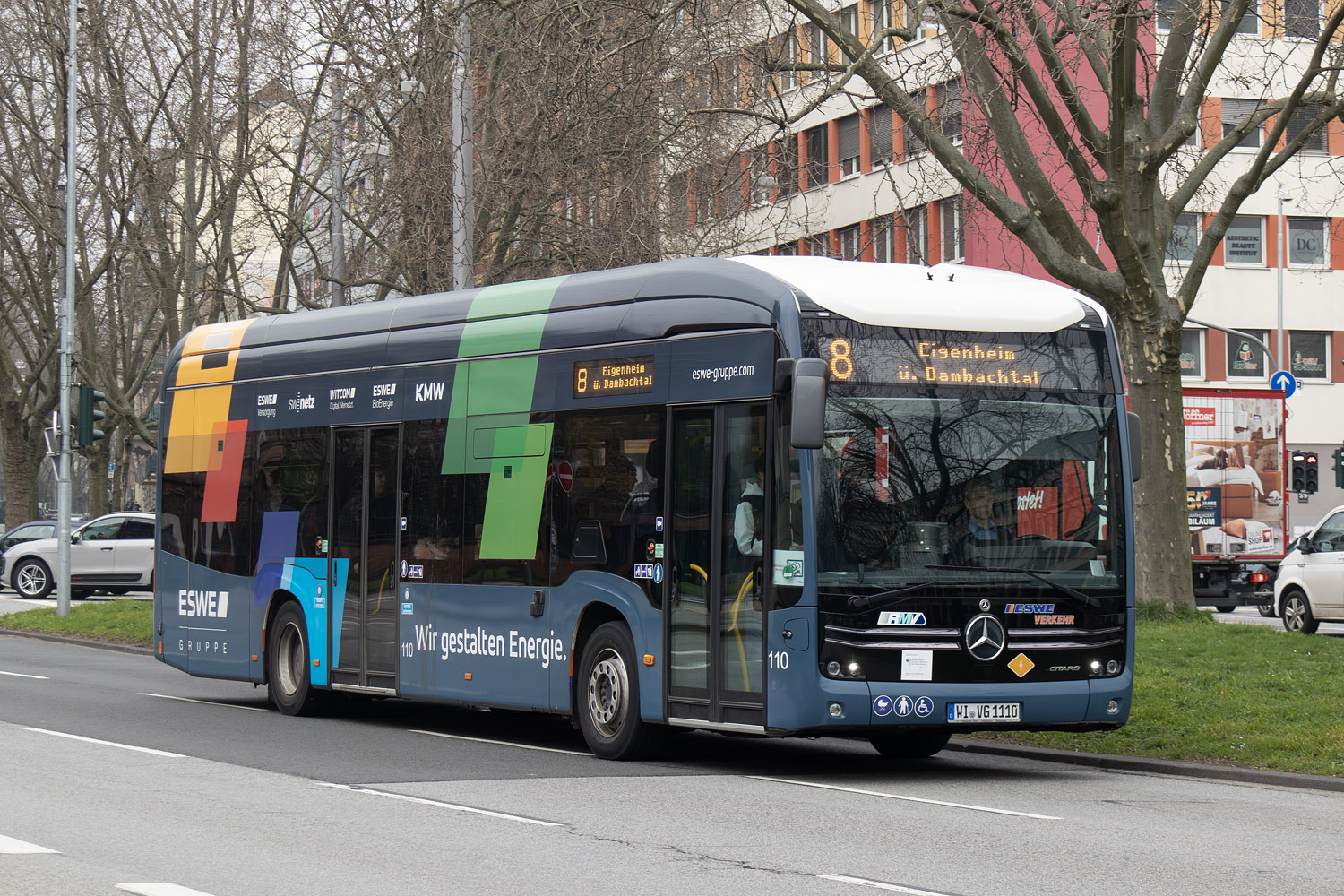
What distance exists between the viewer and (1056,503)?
39.3 ft

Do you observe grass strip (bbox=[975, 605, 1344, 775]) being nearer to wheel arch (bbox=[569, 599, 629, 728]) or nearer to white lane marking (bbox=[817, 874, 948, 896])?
wheel arch (bbox=[569, 599, 629, 728])

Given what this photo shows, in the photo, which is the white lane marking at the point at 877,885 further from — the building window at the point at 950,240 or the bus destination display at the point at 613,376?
the building window at the point at 950,240

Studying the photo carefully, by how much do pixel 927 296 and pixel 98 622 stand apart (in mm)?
19893

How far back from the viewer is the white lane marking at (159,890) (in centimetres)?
734

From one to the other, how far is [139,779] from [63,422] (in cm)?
2054

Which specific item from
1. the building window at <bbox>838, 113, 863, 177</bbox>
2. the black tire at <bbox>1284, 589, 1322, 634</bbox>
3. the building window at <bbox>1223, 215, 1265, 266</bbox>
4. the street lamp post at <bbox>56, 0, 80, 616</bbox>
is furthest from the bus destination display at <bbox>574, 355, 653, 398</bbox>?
the building window at <bbox>1223, 215, 1265, 266</bbox>

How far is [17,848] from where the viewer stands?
A: 8492mm

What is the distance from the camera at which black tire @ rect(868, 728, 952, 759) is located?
13.2m

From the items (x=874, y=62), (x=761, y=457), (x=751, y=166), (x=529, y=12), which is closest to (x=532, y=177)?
(x=529, y=12)

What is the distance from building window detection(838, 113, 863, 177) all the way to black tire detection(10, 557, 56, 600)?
23995mm

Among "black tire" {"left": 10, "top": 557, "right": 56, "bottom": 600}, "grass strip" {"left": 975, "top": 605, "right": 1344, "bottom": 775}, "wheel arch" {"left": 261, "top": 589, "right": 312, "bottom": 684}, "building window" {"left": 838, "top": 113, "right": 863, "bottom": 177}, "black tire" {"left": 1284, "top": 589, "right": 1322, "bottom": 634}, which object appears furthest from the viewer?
"building window" {"left": 838, "top": 113, "right": 863, "bottom": 177}

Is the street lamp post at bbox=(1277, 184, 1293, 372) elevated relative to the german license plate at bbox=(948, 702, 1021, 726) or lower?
elevated

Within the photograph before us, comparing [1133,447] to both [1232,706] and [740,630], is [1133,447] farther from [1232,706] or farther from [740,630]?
[1232,706]

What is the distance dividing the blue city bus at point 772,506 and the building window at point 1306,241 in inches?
1854
